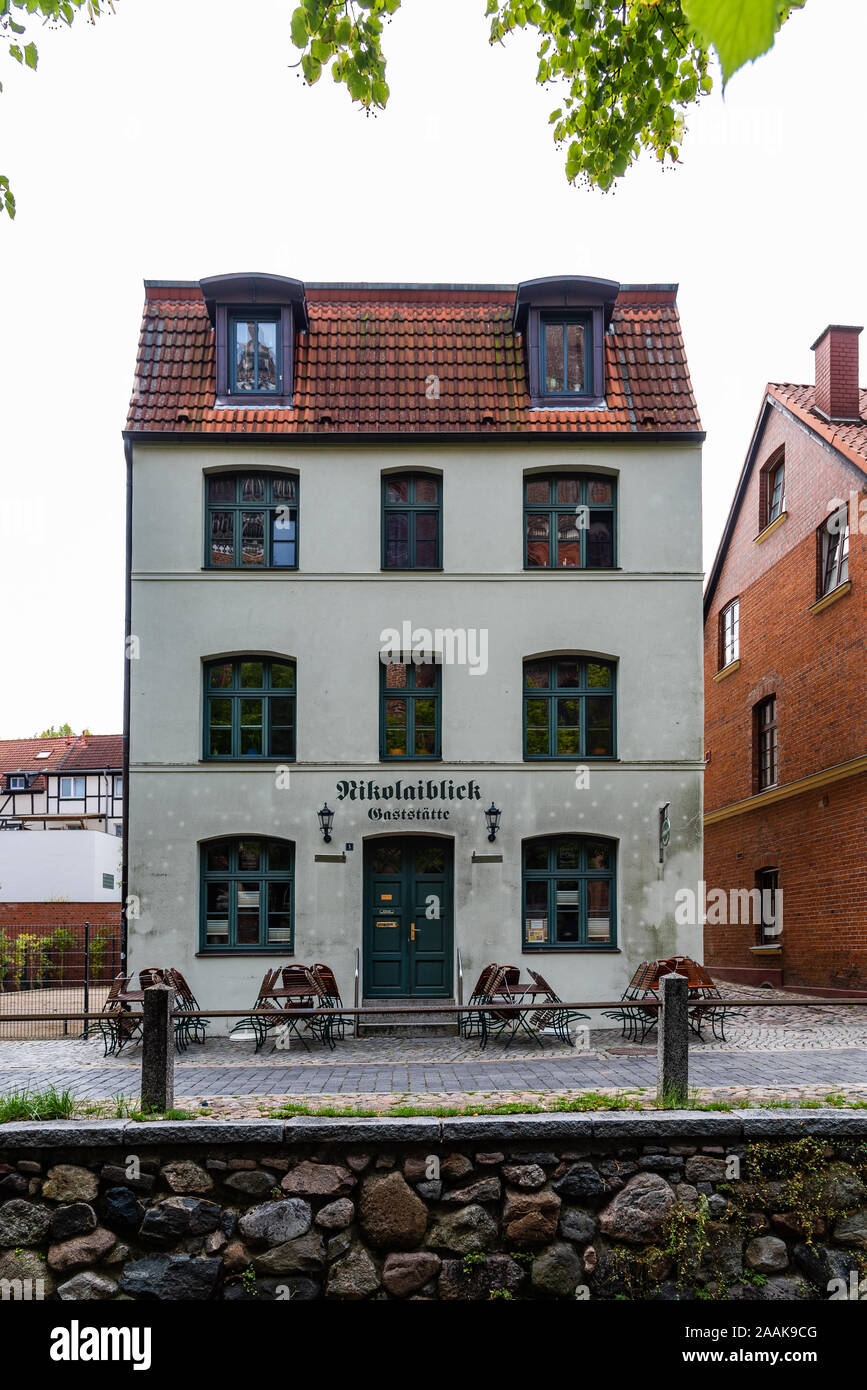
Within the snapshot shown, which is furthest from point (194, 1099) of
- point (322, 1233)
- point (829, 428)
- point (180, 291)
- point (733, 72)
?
point (829, 428)

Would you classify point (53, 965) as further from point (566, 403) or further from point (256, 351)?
point (566, 403)

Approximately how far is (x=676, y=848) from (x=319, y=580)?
22.2 ft

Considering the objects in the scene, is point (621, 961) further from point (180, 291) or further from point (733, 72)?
point (733, 72)

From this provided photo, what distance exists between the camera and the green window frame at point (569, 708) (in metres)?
17.2

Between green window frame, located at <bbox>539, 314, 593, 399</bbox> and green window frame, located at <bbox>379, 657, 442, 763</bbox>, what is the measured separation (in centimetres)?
508

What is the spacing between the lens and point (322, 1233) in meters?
7.07

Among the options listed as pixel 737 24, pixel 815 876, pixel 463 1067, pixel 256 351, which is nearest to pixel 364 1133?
pixel 463 1067

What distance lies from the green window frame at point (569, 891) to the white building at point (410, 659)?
0.15ft

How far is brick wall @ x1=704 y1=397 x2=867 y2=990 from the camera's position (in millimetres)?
18703

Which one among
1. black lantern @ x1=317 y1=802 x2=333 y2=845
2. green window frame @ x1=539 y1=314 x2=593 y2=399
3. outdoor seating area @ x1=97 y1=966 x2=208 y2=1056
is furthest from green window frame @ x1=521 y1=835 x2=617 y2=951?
green window frame @ x1=539 y1=314 x2=593 y2=399

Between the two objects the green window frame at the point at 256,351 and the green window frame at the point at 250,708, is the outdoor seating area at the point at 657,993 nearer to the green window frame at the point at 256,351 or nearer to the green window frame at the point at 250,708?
the green window frame at the point at 250,708
